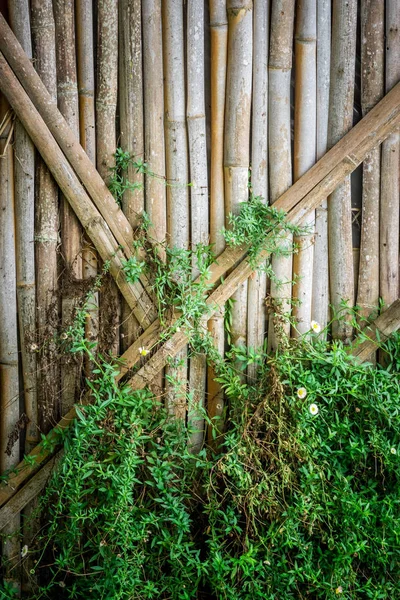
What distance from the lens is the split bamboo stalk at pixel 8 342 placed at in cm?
307

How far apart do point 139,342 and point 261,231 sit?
944mm

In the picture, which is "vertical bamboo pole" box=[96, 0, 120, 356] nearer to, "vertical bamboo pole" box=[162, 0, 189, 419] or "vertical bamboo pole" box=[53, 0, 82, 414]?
"vertical bamboo pole" box=[53, 0, 82, 414]

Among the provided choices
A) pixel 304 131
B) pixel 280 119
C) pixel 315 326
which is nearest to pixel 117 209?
pixel 280 119

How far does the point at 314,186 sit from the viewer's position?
3.14 m

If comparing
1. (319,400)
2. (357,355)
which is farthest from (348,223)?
(319,400)

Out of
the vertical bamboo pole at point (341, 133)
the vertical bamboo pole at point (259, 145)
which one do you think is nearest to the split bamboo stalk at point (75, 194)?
the vertical bamboo pole at point (259, 145)

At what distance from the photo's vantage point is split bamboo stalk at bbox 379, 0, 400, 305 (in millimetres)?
3178

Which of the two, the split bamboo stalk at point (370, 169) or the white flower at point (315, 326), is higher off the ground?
the split bamboo stalk at point (370, 169)

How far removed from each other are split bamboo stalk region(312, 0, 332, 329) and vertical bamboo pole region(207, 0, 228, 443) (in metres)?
0.57

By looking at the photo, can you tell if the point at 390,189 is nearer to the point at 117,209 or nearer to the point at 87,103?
the point at 117,209

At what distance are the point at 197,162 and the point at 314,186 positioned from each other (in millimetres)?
696

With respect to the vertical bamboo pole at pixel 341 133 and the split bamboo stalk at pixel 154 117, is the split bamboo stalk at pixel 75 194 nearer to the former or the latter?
the split bamboo stalk at pixel 154 117

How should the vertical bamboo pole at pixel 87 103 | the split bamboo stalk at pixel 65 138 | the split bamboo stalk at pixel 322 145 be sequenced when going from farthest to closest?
the split bamboo stalk at pixel 322 145 < the vertical bamboo pole at pixel 87 103 < the split bamboo stalk at pixel 65 138

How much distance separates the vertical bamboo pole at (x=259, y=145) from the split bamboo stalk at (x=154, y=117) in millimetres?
538
